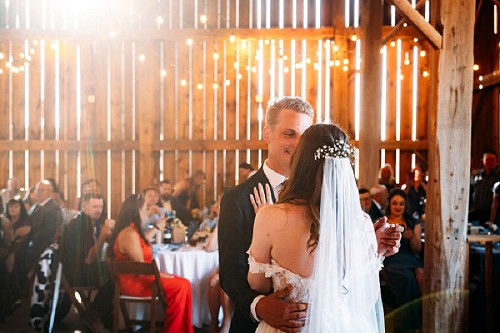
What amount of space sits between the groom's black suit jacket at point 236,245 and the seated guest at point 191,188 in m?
7.77

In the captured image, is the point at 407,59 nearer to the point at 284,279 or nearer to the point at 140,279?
the point at 140,279

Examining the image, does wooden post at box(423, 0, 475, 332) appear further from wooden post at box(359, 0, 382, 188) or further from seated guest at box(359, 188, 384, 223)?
wooden post at box(359, 0, 382, 188)

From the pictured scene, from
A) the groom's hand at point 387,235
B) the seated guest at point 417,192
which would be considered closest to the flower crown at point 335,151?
the groom's hand at point 387,235

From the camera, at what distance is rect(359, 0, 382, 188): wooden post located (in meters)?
8.16

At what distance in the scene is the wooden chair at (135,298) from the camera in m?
5.11

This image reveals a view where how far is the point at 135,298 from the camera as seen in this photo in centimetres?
534

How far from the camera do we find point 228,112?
10914mm

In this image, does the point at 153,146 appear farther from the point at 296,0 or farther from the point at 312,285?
the point at 312,285

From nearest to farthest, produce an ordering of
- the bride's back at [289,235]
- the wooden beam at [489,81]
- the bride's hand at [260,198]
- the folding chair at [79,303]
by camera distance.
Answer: the bride's back at [289,235] → the bride's hand at [260,198] → the folding chair at [79,303] → the wooden beam at [489,81]

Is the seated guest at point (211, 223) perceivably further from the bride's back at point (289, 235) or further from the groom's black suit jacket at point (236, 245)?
the bride's back at point (289, 235)

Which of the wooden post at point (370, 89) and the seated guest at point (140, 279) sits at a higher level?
the wooden post at point (370, 89)

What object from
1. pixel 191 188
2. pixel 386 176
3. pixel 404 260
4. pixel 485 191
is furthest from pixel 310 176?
pixel 191 188

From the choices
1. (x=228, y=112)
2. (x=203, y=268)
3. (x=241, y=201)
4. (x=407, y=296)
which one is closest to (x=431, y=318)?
(x=407, y=296)

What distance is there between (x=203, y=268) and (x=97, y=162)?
5.33 metres
